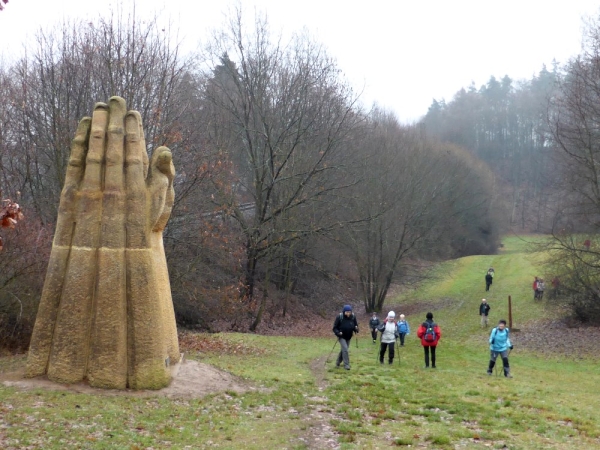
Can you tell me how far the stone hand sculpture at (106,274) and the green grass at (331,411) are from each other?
86 centimetres

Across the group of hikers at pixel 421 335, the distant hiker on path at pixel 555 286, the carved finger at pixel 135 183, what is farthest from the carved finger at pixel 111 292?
the distant hiker on path at pixel 555 286

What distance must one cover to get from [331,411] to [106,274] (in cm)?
536

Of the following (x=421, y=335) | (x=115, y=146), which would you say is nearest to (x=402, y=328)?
(x=421, y=335)

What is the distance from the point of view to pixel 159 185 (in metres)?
13.4

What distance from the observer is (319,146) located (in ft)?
116

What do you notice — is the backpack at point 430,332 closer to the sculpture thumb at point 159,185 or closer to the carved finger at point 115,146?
the sculpture thumb at point 159,185

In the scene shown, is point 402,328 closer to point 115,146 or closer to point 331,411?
point 331,411

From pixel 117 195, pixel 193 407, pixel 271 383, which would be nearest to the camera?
pixel 193 407

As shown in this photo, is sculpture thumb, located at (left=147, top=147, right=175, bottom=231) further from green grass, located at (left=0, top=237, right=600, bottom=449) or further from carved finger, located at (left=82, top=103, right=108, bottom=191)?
green grass, located at (left=0, top=237, right=600, bottom=449)

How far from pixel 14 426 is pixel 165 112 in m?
17.7

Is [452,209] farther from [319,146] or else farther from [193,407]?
[193,407]

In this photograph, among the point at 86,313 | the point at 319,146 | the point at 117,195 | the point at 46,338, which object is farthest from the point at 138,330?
the point at 319,146

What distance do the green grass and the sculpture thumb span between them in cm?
384

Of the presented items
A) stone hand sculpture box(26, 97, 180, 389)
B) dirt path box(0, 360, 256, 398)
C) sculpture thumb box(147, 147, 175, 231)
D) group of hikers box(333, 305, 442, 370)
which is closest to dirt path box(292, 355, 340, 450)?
dirt path box(0, 360, 256, 398)
